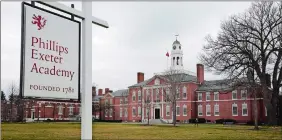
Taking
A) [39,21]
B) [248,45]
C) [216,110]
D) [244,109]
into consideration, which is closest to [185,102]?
[216,110]

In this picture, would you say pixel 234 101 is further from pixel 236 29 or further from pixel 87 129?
pixel 87 129

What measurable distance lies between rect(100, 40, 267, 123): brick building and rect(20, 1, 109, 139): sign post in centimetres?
4644

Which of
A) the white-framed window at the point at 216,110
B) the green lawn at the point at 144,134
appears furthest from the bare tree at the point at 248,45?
the white-framed window at the point at 216,110

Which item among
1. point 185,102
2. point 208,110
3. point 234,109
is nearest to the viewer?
point 234,109

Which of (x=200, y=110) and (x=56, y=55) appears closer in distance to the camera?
(x=56, y=55)

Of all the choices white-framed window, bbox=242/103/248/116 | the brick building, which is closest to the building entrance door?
the brick building

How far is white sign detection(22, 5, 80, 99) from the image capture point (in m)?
3.16

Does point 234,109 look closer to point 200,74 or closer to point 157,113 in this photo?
point 200,74

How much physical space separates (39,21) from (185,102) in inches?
2291

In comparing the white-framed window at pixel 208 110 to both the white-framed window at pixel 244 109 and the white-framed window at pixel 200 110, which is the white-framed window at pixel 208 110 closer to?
the white-framed window at pixel 200 110

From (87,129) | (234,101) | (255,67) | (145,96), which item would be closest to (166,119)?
(145,96)

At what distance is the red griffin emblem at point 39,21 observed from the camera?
3195mm

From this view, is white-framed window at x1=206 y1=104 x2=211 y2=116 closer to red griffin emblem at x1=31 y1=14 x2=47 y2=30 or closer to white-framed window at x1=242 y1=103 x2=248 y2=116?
white-framed window at x1=242 y1=103 x2=248 y2=116

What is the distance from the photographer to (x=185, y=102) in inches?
2378
